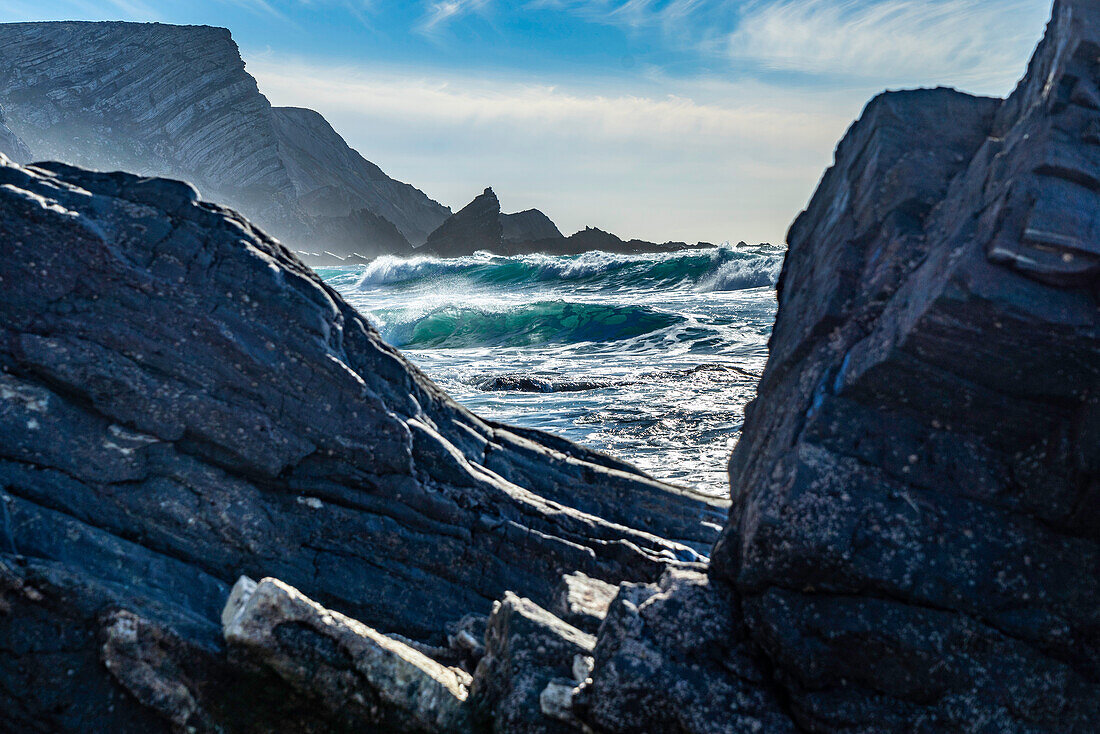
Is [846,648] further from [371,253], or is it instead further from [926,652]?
[371,253]

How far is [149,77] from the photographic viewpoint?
116625 millimetres

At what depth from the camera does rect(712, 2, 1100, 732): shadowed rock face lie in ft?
9.39

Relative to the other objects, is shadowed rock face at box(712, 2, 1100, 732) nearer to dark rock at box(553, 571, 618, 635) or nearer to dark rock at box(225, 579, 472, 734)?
dark rock at box(553, 571, 618, 635)

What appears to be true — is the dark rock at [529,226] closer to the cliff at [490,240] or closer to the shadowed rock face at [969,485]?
the cliff at [490,240]

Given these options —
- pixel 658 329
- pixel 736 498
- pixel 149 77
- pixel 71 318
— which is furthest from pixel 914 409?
pixel 149 77

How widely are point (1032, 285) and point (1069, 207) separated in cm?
31

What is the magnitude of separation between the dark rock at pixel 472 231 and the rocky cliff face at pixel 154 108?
29548 millimetres

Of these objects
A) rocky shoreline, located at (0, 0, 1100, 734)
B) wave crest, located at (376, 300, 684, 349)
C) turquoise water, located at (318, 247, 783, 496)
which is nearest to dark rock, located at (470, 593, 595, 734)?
rocky shoreline, located at (0, 0, 1100, 734)

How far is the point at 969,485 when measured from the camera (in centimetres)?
306

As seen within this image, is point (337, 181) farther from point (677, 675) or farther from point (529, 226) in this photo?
point (677, 675)

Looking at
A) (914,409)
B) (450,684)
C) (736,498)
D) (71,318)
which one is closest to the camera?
(914,409)

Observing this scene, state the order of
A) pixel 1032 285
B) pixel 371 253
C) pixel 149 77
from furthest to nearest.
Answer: pixel 371 253 → pixel 149 77 → pixel 1032 285

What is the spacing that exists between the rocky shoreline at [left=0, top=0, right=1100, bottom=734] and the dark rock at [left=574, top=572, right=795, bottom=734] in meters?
0.01

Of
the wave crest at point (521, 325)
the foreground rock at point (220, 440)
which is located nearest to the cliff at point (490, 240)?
the wave crest at point (521, 325)
